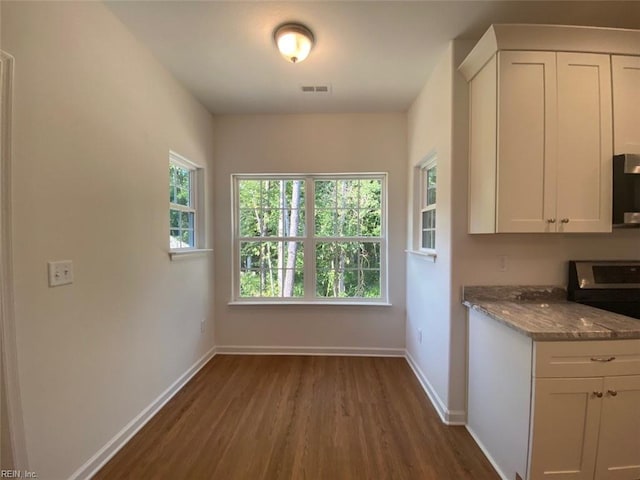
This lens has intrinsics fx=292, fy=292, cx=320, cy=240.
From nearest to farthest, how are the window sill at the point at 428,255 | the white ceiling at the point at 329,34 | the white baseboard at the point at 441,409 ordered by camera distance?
the white ceiling at the point at 329,34 → the white baseboard at the point at 441,409 → the window sill at the point at 428,255

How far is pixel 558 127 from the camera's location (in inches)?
68.9

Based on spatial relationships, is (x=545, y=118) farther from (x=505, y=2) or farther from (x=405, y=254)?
(x=405, y=254)

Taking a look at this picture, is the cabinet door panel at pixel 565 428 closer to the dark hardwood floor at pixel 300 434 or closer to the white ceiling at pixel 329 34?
the dark hardwood floor at pixel 300 434

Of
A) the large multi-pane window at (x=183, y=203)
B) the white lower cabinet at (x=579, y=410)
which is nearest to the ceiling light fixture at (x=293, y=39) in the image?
the large multi-pane window at (x=183, y=203)

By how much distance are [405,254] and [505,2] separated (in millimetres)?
2178

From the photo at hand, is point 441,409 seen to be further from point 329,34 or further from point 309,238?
point 329,34

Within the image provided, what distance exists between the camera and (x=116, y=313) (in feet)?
5.99

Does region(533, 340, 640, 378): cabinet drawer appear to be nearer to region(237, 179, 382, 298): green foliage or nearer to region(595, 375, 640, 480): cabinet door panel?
region(595, 375, 640, 480): cabinet door panel

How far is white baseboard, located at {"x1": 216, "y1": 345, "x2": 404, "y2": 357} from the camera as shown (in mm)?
3238

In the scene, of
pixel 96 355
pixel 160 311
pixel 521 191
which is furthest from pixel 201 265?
pixel 521 191

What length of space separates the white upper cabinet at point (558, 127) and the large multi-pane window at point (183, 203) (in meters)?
2.52

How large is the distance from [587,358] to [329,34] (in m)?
2.35

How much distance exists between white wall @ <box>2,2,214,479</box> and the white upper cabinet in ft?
7.55

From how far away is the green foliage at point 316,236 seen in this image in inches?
133
